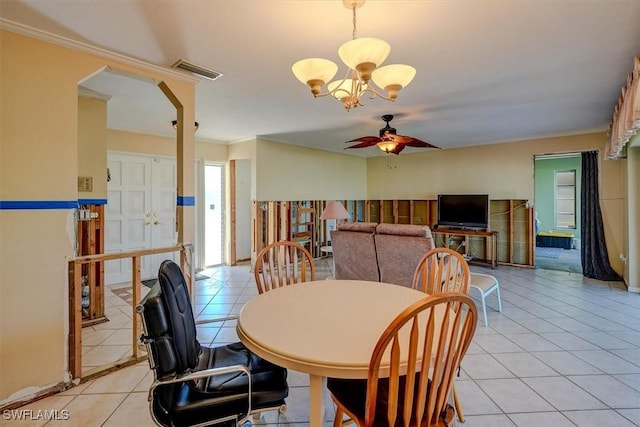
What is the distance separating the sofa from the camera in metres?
3.08

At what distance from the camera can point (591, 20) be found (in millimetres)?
1915

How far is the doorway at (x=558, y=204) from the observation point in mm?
7773

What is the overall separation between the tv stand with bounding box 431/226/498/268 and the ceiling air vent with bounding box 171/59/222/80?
16.7 feet

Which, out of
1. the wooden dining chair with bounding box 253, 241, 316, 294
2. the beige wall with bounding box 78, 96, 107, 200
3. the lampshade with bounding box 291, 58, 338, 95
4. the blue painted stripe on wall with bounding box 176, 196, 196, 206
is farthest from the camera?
the beige wall with bounding box 78, 96, 107, 200

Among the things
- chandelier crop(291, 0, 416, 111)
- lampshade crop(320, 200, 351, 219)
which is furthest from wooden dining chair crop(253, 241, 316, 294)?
lampshade crop(320, 200, 351, 219)

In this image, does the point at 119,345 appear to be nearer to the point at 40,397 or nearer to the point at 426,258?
the point at 40,397

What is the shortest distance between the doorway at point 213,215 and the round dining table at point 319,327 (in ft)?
14.0

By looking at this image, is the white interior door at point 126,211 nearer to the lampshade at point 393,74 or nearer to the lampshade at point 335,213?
the lampshade at point 335,213

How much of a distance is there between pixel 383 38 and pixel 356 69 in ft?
2.34

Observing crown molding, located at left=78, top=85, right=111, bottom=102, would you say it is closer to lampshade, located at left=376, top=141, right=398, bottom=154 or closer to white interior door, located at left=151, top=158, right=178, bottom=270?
white interior door, located at left=151, top=158, right=178, bottom=270

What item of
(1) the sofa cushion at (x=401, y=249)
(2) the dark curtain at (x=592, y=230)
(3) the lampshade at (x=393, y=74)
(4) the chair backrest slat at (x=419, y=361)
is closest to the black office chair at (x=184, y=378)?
(4) the chair backrest slat at (x=419, y=361)

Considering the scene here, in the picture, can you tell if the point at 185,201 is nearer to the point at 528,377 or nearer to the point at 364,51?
the point at 364,51

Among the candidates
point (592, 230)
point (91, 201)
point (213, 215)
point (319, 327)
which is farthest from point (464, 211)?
point (91, 201)

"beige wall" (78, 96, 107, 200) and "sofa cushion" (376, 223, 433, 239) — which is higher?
"beige wall" (78, 96, 107, 200)
